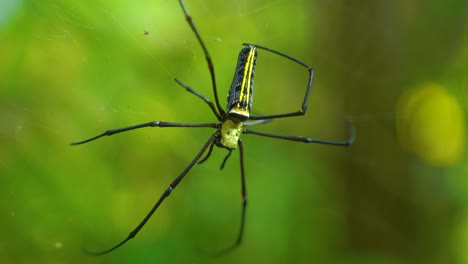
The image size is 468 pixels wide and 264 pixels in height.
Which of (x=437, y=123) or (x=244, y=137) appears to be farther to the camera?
(x=437, y=123)

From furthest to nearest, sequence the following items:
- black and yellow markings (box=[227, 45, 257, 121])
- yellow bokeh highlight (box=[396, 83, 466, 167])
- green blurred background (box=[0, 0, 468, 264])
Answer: yellow bokeh highlight (box=[396, 83, 466, 167])
green blurred background (box=[0, 0, 468, 264])
black and yellow markings (box=[227, 45, 257, 121])

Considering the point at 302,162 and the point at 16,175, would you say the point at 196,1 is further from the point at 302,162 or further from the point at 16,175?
the point at 302,162

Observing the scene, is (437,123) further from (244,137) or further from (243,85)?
(243,85)

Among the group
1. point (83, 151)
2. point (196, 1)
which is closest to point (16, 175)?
point (83, 151)

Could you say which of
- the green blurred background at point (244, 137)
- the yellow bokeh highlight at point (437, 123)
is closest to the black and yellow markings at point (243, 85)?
the green blurred background at point (244, 137)

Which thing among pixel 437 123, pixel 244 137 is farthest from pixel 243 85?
pixel 437 123

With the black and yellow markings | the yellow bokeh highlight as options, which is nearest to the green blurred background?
the yellow bokeh highlight

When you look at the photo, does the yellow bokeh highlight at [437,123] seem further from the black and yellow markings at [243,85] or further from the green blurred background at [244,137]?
the black and yellow markings at [243,85]

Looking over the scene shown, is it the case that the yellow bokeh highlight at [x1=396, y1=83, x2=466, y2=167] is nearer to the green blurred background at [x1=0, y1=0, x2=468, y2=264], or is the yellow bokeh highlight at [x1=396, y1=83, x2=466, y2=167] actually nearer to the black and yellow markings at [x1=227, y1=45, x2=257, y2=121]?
the green blurred background at [x1=0, y1=0, x2=468, y2=264]
